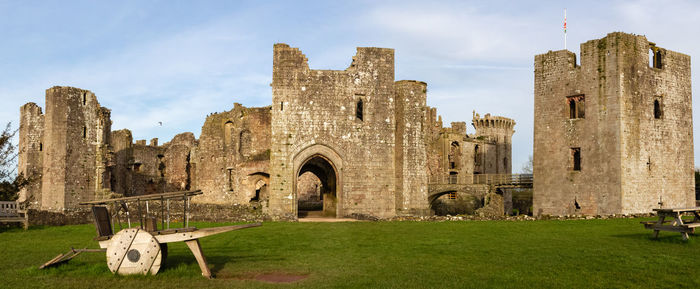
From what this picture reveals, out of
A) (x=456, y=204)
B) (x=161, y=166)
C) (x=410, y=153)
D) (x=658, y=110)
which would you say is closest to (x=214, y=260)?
(x=410, y=153)

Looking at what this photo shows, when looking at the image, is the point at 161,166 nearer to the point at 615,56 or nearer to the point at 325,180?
the point at 325,180

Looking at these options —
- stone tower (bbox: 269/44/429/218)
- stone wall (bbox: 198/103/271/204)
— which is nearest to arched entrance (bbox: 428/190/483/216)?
stone wall (bbox: 198/103/271/204)

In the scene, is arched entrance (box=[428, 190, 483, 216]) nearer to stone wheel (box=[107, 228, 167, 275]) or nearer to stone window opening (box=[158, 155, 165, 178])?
stone window opening (box=[158, 155, 165, 178])

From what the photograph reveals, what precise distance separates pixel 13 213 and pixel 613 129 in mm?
24203

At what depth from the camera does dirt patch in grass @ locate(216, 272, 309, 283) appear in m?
10.2

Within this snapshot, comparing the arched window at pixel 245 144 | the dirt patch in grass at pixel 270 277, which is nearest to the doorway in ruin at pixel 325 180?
the arched window at pixel 245 144

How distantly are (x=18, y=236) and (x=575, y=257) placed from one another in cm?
1443

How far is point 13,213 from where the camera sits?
20.0 meters

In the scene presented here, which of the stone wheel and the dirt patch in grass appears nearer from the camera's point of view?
the dirt patch in grass

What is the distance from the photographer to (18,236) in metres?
17.4

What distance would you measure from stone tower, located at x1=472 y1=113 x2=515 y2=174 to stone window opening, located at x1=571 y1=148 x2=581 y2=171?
109 feet

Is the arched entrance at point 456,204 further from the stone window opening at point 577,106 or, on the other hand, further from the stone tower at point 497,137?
the stone window opening at point 577,106

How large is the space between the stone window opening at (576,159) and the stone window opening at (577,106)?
1.62m

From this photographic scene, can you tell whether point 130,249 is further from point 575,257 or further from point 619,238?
point 619,238
